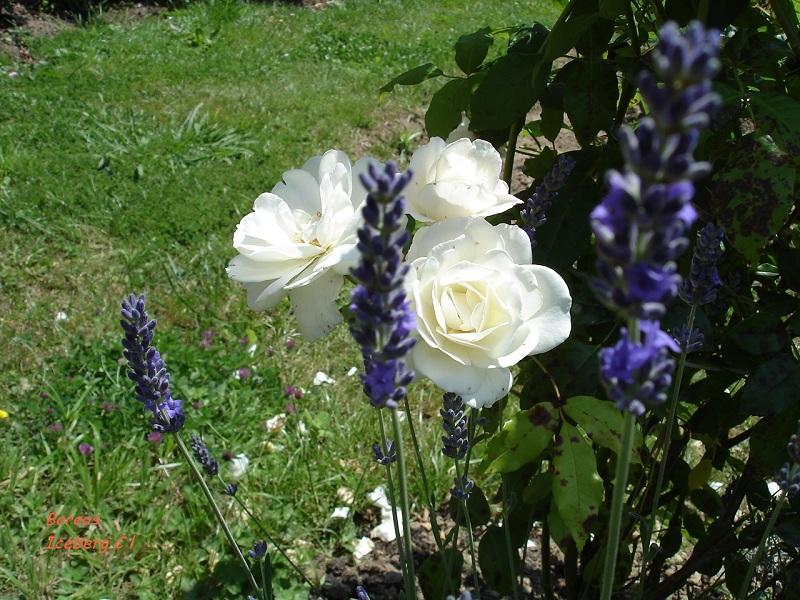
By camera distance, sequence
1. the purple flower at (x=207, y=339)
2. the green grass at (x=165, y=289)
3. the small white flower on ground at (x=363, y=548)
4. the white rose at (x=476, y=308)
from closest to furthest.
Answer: the white rose at (x=476, y=308), the small white flower on ground at (x=363, y=548), the green grass at (x=165, y=289), the purple flower at (x=207, y=339)

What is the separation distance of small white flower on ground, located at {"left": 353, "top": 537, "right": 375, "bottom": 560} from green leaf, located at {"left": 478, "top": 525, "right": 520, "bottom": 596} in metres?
0.85

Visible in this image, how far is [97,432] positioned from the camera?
2.74 meters

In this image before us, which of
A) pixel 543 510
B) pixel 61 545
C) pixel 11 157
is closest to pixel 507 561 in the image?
pixel 543 510

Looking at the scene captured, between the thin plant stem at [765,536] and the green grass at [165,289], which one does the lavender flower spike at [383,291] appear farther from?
the green grass at [165,289]

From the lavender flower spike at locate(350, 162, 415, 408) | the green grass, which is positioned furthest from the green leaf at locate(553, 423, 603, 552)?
the green grass

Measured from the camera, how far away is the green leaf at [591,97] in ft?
4.16

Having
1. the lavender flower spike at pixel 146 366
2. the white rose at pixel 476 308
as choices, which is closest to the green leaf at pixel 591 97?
the white rose at pixel 476 308

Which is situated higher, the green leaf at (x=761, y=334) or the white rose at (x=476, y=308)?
the white rose at (x=476, y=308)

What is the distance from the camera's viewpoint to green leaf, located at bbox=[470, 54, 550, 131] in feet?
4.16

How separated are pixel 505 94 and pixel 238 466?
5.68 feet

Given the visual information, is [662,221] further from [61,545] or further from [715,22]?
[61,545]

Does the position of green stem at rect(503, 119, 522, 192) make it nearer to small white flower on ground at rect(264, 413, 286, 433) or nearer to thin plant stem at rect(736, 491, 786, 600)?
thin plant stem at rect(736, 491, 786, 600)

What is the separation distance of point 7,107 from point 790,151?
5.50m

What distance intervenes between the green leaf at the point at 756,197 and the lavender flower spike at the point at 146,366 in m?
0.80
